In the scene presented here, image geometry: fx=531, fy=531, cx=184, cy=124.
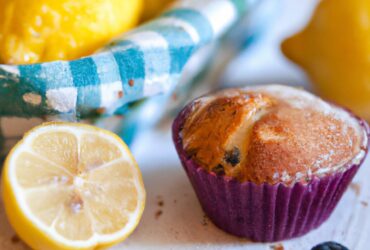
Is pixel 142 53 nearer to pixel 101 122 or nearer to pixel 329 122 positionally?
pixel 101 122

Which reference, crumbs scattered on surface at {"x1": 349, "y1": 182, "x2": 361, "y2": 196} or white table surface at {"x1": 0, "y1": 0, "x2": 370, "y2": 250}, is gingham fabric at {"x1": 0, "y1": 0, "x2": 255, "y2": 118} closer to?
white table surface at {"x1": 0, "y1": 0, "x2": 370, "y2": 250}

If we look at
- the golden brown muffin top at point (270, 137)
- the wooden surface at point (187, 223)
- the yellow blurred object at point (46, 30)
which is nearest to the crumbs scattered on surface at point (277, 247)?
the wooden surface at point (187, 223)

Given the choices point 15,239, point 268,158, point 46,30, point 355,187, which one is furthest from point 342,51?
point 15,239

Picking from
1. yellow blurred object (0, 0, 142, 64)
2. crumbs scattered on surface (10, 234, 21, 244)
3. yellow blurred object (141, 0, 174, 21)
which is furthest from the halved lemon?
yellow blurred object (141, 0, 174, 21)

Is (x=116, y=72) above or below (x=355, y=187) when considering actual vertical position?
above

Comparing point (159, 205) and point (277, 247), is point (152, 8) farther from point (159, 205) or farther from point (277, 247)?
point (277, 247)

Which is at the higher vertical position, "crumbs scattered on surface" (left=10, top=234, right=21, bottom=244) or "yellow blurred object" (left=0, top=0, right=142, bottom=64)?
"yellow blurred object" (left=0, top=0, right=142, bottom=64)
